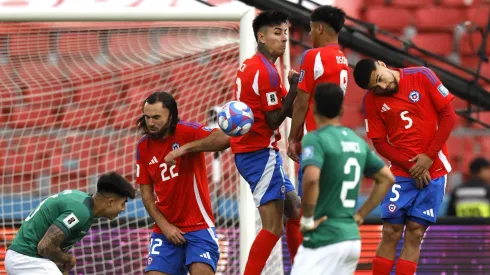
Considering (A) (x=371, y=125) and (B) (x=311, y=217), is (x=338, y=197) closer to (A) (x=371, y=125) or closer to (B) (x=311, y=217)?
(B) (x=311, y=217)

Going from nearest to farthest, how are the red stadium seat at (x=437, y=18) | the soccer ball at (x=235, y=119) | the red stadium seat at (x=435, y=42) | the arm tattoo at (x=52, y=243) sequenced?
the soccer ball at (x=235, y=119) < the arm tattoo at (x=52, y=243) < the red stadium seat at (x=435, y=42) < the red stadium seat at (x=437, y=18)

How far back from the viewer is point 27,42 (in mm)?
9516

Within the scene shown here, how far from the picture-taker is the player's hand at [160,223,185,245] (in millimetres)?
6969

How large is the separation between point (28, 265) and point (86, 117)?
12.3 ft

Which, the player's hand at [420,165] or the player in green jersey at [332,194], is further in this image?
the player's hand at [420,165]

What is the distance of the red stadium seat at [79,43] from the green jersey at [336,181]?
425cm

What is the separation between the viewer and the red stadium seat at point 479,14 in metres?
14.4

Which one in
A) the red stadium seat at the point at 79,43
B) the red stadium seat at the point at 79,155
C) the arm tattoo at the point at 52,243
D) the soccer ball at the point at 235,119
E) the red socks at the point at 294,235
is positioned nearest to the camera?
the soccer ball at the point at 235,119

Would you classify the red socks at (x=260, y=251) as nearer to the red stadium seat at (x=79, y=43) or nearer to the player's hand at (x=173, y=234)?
the player's hand at (x=173, y=234)

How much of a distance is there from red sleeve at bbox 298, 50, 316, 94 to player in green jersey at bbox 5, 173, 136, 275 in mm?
1318

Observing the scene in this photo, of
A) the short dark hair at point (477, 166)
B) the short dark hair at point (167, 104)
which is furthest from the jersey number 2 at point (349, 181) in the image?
the short dark hair at point (477, 166)

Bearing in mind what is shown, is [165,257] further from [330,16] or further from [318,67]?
[330,16]

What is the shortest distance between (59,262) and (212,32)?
2.89 meters

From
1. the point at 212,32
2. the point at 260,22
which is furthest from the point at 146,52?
the point at 260,22
